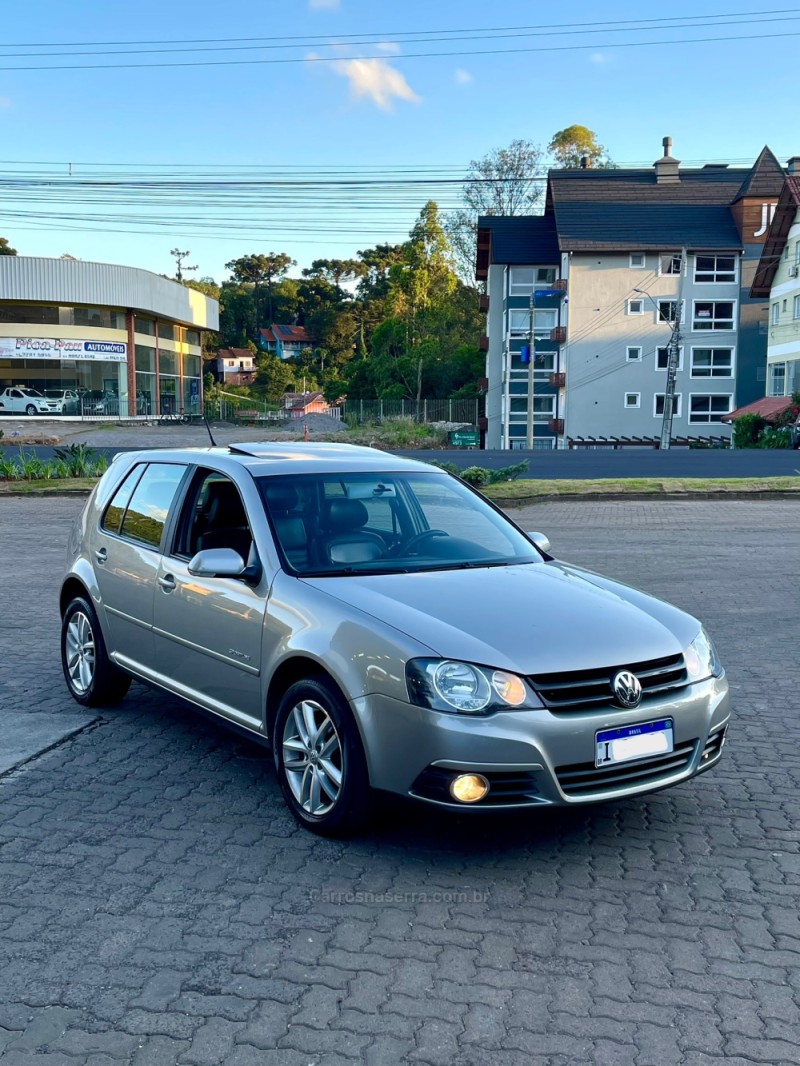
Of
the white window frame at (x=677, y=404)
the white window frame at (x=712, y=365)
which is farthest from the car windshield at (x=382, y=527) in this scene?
the white window frame at (x=712, y=365)

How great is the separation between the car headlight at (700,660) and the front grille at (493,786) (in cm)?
92

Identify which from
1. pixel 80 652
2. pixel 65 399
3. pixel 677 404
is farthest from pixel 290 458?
pixel 677 404

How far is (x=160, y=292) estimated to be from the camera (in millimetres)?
66750

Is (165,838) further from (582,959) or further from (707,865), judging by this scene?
(707,865)

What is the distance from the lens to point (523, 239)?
67.9 m

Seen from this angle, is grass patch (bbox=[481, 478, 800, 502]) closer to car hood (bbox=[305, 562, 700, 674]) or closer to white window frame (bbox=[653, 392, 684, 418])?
car hood (bbox=[305, 562, 700, 674])

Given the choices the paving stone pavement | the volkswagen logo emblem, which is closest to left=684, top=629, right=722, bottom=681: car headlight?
the volkswagen logo emblem

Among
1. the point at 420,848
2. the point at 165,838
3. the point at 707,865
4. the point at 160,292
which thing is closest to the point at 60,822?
the point at 165,838

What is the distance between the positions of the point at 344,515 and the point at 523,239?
215ft

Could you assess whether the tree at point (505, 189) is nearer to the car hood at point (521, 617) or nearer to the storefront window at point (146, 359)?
the storefront window at point (146, 359)

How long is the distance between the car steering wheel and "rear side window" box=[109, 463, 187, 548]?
1.41 m

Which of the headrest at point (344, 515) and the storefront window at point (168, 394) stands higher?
the storefront window at point (168, 394)

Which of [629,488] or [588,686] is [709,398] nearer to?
[629,488]

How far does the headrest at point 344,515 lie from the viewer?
5.45 metres
